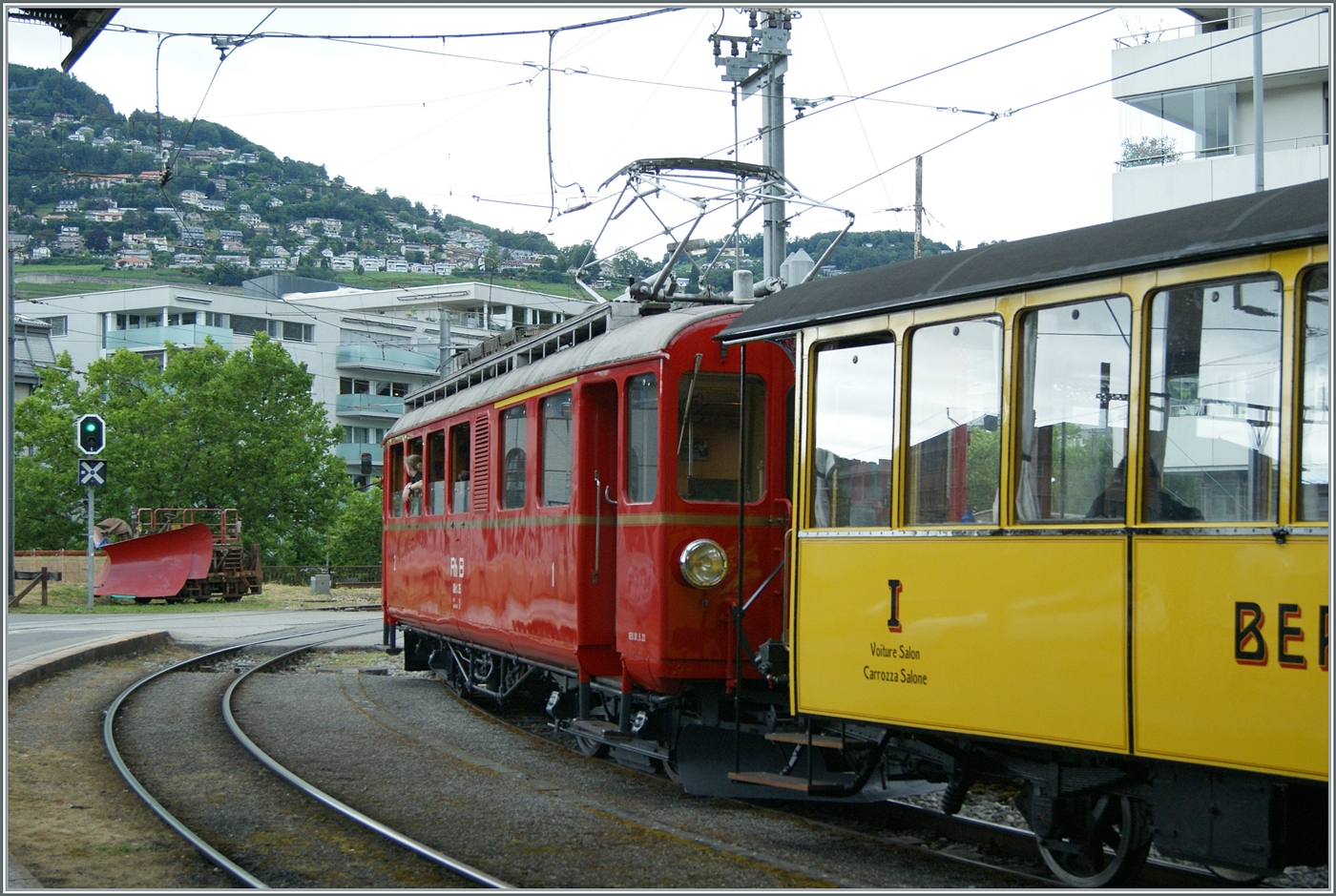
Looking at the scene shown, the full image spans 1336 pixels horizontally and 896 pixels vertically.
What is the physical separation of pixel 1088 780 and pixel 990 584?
0.88m

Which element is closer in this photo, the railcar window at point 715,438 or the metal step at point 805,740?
the metal step at point 805,740

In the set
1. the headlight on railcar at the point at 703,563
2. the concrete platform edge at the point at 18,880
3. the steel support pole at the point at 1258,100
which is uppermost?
the steel support pole at the point at 1258,100

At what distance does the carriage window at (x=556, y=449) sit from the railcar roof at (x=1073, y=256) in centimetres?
214

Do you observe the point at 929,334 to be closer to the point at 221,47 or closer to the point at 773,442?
the point at 773,442

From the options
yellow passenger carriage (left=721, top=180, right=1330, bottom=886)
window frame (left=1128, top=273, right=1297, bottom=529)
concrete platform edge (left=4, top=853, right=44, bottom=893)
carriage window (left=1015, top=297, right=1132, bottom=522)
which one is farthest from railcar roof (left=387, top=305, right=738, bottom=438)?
concrete platform edge (left=4, top=853, right=44, bottom=893)

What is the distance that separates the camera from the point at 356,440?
228ft

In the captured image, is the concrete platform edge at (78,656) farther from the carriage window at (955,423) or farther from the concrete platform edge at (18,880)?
the carriage window at (955,423)

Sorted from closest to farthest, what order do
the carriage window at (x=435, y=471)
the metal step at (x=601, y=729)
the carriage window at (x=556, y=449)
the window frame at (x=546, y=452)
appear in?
1. the metal step at (x=601, y=729)
2. the window frame at (x=546, y=452)
3. the carriage window at (x=556, y=449)
4. the carriage window at (x=435, y=471)

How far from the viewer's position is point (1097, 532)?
517 cm

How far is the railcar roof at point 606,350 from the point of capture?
8148mm

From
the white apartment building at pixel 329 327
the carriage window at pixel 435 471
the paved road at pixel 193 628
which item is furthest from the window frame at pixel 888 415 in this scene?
the white apartment building at pixel 329 327

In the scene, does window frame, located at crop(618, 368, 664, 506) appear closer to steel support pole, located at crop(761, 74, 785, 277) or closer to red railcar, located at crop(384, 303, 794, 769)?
red railcar, located at crop(384, 303, 794, 769)

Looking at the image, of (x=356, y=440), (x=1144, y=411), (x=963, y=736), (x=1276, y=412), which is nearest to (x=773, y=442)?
(x=963, y=736)

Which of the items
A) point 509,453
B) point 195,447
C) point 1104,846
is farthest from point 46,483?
point 1104,846
